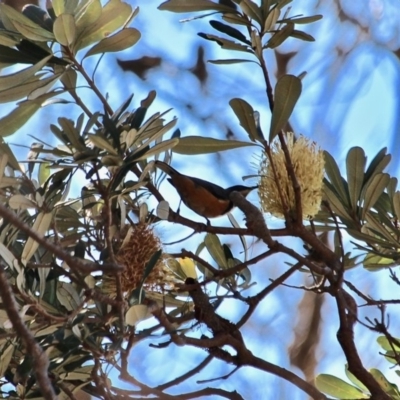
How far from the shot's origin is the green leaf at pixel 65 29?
103cm

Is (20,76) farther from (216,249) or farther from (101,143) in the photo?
(216,249)

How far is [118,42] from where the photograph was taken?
114 centimetres

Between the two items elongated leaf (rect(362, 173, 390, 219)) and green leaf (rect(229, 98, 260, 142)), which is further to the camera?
elongated leaf (rect(362, 173, 390, 219))

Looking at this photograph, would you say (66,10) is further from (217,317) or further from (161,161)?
(217,317)

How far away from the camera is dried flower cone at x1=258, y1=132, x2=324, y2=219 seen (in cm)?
112

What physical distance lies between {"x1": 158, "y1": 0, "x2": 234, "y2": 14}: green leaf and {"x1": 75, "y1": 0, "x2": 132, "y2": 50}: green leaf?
7 centimetres

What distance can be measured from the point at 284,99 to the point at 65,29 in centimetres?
35

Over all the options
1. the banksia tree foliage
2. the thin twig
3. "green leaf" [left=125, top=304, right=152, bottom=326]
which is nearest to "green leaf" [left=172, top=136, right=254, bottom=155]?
the banksia tree foliage

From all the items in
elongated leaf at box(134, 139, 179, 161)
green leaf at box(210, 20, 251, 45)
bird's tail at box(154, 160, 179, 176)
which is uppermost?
green leaf at box(210, 20, 251, 45)

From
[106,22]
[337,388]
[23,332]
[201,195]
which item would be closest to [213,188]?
[201,195]

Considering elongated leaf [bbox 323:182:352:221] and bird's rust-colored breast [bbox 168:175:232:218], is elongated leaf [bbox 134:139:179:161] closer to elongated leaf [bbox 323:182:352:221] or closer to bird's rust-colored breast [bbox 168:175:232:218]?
bird's rust-colored breast [bbox 168:175:232:218]

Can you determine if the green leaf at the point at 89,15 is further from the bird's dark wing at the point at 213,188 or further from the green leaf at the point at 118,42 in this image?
the bird's dark wing at the point at 213,188

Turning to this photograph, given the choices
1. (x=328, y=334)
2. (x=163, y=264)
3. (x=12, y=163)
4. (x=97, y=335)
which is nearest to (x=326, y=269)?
(x=163, y=264)

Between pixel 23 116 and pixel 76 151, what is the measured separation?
5.8 inches
